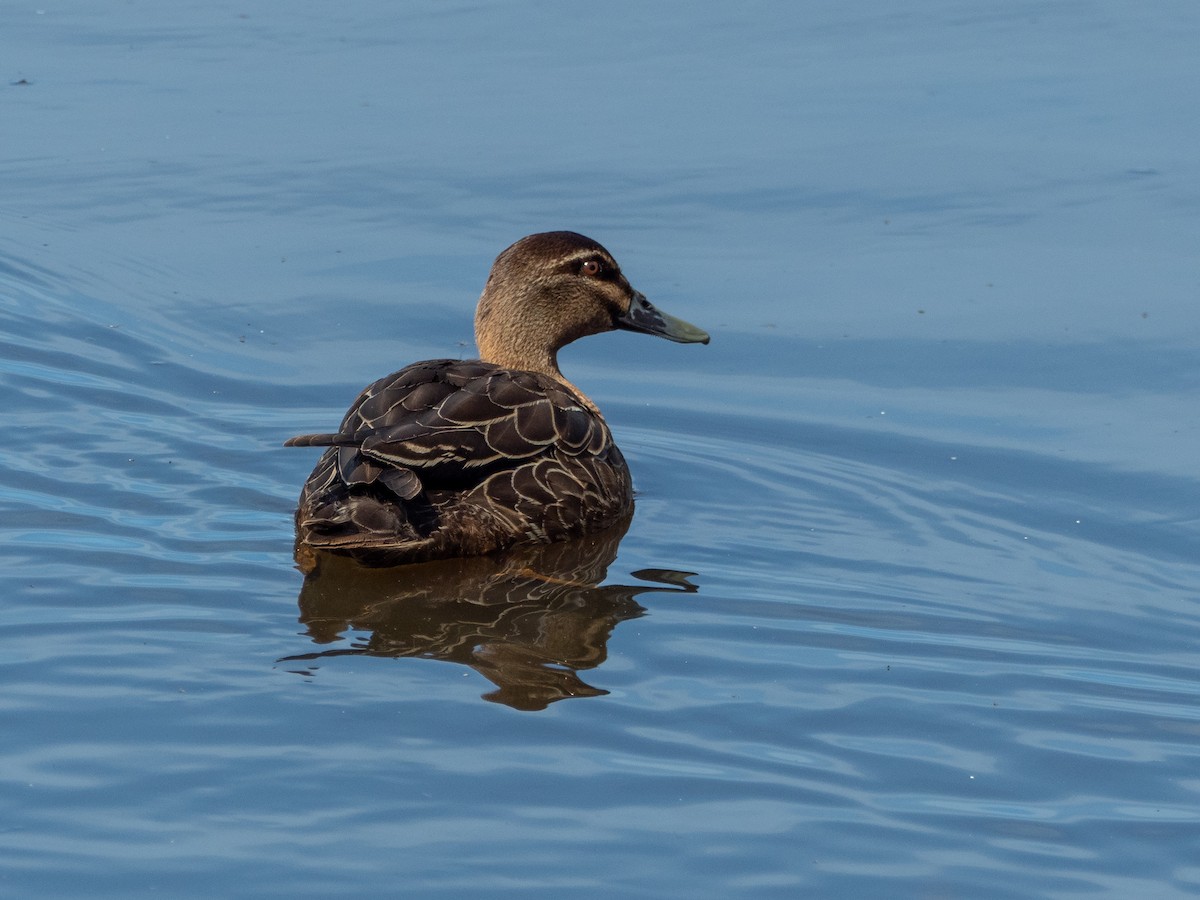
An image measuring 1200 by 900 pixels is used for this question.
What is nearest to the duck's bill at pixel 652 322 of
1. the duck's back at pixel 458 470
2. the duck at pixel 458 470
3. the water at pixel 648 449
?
the water at pixel 648 449

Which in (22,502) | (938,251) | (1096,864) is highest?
(938,251)

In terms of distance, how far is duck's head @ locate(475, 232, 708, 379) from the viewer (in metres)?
9.91

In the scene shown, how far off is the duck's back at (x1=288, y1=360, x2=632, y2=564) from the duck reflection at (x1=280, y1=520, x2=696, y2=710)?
0.40 feet

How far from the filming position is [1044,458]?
31.1ft

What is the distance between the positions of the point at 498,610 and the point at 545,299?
2567mm

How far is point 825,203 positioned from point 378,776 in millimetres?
7493

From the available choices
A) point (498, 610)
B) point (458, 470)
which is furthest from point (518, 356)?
point (498, 610)

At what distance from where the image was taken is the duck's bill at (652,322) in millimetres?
10211

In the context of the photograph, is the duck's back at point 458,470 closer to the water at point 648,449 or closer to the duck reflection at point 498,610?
the duck reflection at point 498,610

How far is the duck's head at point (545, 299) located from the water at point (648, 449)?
0.63 meters

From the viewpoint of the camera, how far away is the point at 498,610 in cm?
787

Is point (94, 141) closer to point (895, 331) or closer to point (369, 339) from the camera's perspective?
point (369, 339)

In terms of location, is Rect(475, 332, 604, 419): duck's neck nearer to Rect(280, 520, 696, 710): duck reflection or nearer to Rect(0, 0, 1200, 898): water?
Rect(0, 0, 1200, 898): water

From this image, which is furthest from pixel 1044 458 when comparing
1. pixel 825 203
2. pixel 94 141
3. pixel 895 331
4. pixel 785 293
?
pixel 94 141
